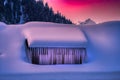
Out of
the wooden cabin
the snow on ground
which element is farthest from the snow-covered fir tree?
the wooden cabin

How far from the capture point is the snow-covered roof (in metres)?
4.96

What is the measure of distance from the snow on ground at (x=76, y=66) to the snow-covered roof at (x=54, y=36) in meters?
0.18

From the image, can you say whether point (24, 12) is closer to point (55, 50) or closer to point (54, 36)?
point (54, 36)

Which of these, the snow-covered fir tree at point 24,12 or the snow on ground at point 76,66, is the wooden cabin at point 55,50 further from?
the snow-covered fir tree at point 24,12

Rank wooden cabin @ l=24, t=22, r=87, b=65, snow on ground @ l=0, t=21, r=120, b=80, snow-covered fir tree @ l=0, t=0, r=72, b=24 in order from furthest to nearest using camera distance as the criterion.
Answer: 1. snow-covered fir tree @ l=0, t=0, r=72, b=24
2. wooden cabin @ l=24, t=22, r=87, b=65
3. snow on ground @ l=0, t=21, r=120, b=80

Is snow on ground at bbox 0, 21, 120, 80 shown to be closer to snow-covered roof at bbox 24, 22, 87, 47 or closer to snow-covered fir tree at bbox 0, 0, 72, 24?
snow-covered roof at bbox 24, 22, 87, 47

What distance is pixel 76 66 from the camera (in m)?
4.80

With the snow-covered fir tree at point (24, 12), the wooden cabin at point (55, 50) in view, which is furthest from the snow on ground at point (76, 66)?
the snow-covered fir tree at point (24, 12)

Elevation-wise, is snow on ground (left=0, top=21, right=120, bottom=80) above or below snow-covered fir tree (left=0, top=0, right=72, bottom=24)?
below

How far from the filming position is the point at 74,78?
449cm

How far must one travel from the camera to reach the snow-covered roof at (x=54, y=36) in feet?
16.3

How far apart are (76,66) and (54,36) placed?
2.56 ft

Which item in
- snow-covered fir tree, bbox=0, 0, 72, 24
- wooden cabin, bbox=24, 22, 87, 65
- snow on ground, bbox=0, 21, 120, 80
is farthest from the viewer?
snow-covered fir tree, bbox=0, 0, 72, 24

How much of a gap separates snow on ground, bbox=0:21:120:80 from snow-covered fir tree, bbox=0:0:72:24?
141 inches
